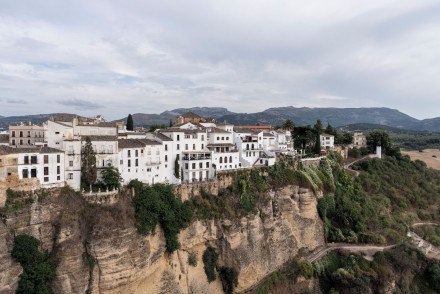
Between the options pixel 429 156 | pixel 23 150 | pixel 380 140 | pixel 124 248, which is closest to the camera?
pixel 23 150

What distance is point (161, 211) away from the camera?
29531 mm

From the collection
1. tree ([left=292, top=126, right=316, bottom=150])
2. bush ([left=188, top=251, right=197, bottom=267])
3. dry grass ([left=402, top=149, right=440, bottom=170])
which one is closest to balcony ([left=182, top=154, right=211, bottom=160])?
bush ([left=188, top=251, right=197, bottom=267])

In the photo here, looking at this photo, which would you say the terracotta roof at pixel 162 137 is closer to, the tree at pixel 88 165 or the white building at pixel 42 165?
the tree at pixel 88 165

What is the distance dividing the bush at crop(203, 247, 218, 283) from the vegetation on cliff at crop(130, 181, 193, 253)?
15.3 feet

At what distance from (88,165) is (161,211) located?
8.48m

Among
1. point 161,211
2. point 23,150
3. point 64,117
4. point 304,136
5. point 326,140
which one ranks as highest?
point 64,117

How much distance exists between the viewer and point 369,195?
53062 millimetres

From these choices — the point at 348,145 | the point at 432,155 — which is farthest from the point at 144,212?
the point at 432,155

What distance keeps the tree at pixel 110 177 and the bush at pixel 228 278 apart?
52.0 ft

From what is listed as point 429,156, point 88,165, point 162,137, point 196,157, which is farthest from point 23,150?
point 429,156

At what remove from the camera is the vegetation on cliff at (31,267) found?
71.8 feet

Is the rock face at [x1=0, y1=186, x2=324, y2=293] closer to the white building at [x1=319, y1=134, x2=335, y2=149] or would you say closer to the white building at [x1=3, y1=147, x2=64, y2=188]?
the white building at [x1=3, y1=147, x2=64, y2=188]

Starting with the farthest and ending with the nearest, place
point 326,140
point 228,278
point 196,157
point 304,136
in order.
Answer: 1. point 326,140
2. point 304,136
3. point 196,157
4. point 228,278

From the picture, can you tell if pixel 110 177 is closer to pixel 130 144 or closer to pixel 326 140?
pixel 130 144
